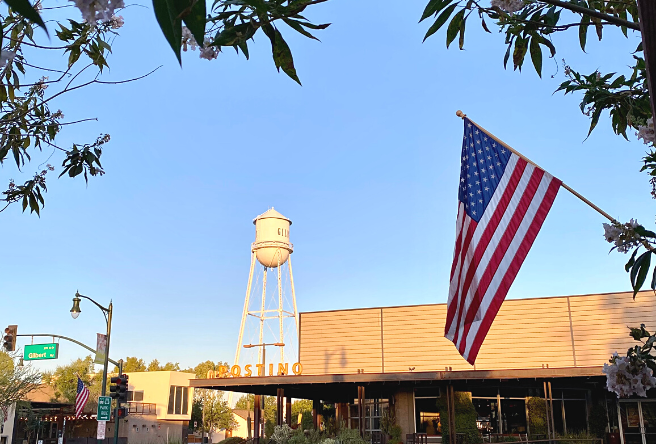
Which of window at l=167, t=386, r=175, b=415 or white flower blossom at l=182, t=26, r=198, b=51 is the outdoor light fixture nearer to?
white flower blossom at l=182, t=26, r=198, b=51

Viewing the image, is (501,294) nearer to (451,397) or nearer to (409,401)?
(451,397)

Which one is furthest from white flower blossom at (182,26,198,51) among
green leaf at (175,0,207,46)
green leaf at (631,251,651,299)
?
green leaf at (631,251,651,299)

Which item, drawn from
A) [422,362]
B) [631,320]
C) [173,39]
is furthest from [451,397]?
[173,39]

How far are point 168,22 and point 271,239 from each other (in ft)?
129

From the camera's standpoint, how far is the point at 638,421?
2338 cm

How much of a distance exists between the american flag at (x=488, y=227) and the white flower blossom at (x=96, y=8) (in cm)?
607

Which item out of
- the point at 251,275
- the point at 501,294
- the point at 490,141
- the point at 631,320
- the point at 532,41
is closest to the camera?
the point at 532,41

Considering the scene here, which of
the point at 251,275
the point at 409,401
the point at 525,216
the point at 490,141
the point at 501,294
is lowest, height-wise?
the point at 409,401

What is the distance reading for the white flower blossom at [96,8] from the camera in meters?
1.38

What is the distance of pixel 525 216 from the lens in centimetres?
700

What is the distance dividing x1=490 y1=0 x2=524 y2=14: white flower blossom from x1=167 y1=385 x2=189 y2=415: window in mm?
53977

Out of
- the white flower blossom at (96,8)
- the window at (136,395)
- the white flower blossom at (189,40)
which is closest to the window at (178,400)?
the window at (136,395)

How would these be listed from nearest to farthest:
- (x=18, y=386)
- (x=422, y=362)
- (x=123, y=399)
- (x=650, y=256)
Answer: (x=650, y=256), (x=123, y=399), (x=422, y=362), (x=18, y=386)

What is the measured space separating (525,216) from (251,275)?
3514 cm
